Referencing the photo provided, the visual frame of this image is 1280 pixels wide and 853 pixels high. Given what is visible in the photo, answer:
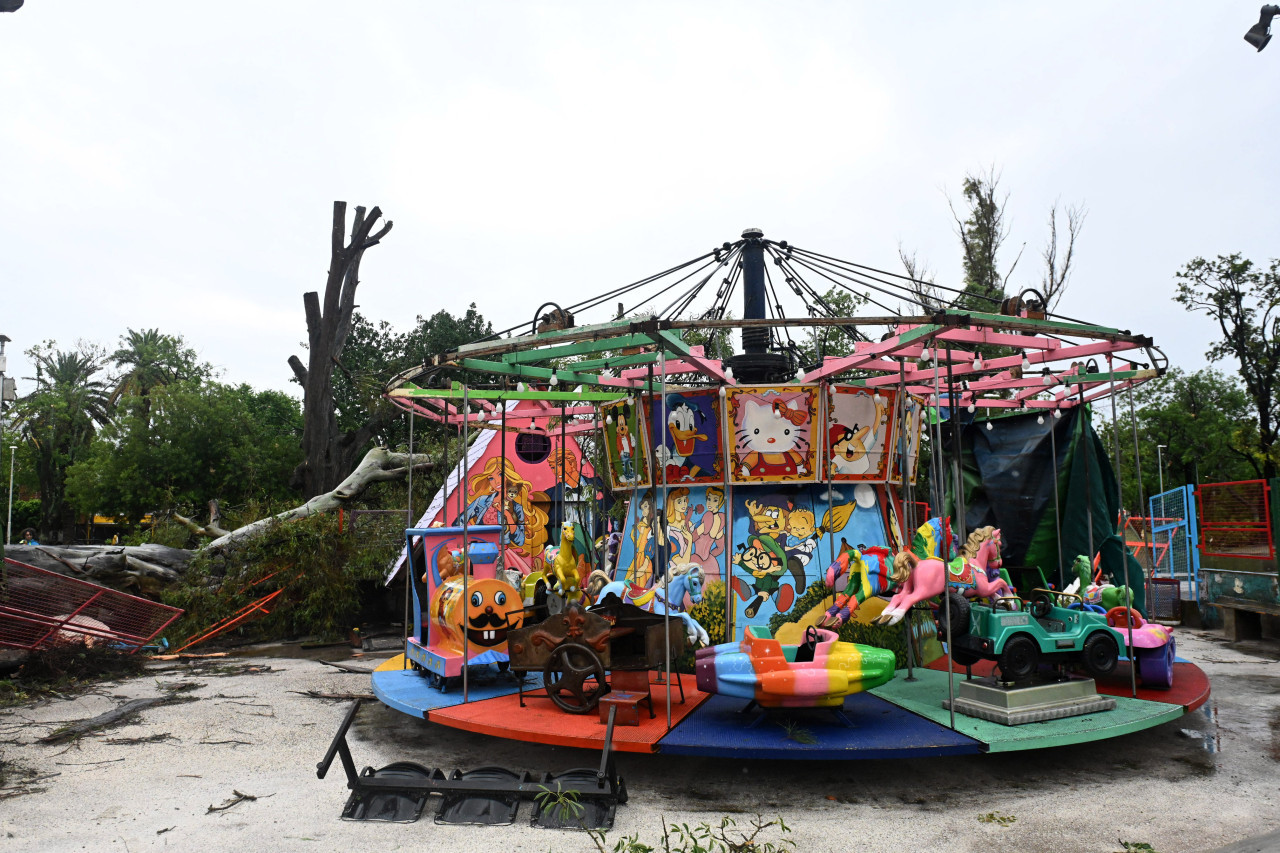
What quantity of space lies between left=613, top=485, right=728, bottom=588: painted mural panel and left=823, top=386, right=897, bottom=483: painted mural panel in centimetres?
142

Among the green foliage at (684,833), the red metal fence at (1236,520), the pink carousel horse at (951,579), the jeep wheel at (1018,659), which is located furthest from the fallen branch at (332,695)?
the red metal fence at (1236,520)

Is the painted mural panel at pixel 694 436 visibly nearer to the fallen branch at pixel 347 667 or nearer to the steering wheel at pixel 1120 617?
the steering wheel at pixel 1120 617

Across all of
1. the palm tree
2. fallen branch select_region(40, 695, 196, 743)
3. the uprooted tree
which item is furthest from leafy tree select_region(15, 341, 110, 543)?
fallen branch select_region(40, 695, 196, 743)

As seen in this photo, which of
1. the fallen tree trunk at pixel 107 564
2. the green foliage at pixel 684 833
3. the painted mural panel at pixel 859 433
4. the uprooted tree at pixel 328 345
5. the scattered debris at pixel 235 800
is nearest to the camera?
the green foliage at pixel 684 833

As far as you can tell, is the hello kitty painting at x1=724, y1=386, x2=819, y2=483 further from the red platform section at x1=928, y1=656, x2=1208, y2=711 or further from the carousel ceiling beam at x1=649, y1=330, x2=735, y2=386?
the red platform section at x1=928, y1=656, x2=1208, y2=711

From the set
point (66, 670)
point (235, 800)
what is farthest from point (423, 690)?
point (66, 670)

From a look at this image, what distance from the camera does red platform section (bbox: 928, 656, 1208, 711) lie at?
785 centimetres

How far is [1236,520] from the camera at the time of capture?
1579 centimetres

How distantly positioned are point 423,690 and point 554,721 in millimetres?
2167

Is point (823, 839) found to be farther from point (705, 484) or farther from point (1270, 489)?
point (1270, 489)

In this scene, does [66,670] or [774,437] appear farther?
[66,670]

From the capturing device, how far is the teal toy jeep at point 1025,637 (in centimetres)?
722

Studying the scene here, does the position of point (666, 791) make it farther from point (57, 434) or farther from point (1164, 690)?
point (57, 434)

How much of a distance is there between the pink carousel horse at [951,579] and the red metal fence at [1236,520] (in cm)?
972
